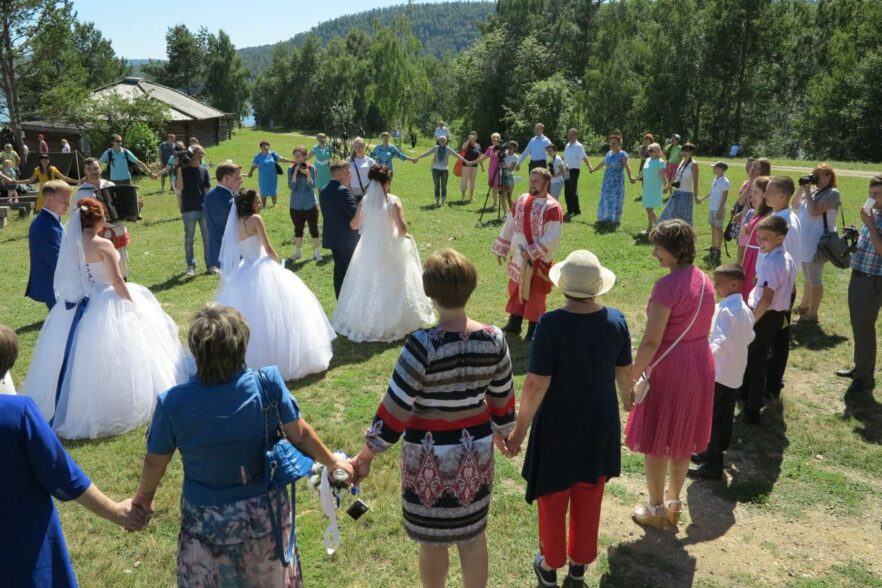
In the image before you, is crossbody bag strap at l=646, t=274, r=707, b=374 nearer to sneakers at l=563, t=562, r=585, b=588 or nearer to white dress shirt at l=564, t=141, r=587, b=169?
sneakers at l=563, t=562, r=585, b=588

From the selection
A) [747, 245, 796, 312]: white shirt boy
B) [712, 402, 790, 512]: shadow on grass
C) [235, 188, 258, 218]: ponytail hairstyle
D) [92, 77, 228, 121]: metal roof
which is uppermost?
[92, 77, 228, 121]: metal roof

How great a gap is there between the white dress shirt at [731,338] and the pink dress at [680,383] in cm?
64

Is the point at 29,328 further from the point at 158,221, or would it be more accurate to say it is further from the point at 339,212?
the point at 158,221

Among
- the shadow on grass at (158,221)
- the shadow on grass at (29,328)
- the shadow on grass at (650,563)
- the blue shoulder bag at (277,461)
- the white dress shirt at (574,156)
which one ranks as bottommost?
the shadow on grass at (650,563)

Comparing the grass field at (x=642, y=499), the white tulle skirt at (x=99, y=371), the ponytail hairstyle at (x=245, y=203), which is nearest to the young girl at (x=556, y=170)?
the grass field at (x=642, y=499)

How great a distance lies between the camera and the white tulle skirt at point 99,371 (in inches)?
234

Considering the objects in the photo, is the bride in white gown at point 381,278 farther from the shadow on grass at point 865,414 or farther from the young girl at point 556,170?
the young girl at point 556,170

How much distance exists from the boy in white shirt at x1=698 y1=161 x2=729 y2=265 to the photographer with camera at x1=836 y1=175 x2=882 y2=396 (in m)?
4.69

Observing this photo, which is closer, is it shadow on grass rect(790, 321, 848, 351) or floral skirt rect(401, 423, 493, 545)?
floral skirt rect(401, 423, 493, 545)

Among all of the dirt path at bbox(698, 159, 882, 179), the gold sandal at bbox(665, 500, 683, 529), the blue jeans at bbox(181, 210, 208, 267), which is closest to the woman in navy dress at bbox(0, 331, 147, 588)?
the gold sandal at bbox(665, 500, 683, 529)

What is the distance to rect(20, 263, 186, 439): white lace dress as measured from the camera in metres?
5.95

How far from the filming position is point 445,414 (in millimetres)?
3217

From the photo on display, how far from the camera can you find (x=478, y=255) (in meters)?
12.8

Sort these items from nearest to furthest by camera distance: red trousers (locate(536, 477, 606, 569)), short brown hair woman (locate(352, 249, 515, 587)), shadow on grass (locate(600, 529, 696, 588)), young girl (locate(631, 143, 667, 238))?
short brown hair woman (locate(352, 249, 515, 587)) → red trousers (locate(536, 477, 606, 569)) → shadow on grass (locate(600, 529, 696, 588)) → young girl (locate(631, 143, 667, 238))
